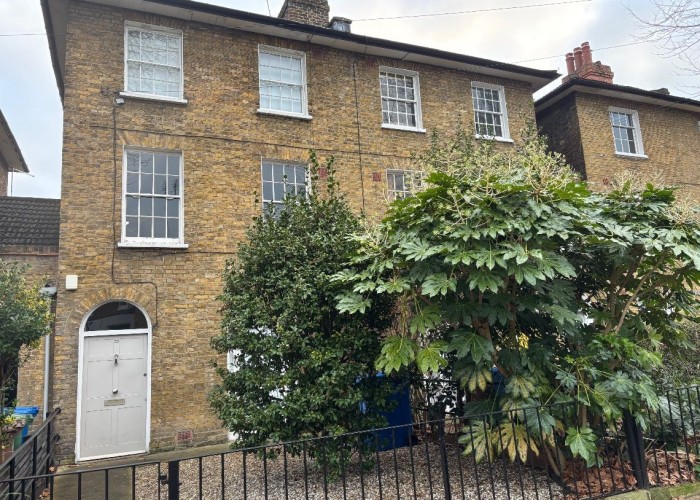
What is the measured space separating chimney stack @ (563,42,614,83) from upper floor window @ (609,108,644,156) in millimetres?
1340

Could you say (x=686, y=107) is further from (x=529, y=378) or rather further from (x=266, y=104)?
(x=529, y=378)

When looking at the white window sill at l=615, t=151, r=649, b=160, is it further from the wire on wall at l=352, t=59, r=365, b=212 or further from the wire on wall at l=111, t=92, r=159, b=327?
the wire on wall at l=111, t=92, r=159, b=327

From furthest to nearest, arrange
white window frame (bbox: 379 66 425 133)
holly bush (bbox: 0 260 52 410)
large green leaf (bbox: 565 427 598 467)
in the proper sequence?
white window frame (bbox: 379 66 425 133) → holly bush (bbox: 0 260 52 410) → large green leaf (bbox: 565 427 598 467)

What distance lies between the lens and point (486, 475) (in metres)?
5.75

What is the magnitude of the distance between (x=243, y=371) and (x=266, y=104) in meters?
7.68

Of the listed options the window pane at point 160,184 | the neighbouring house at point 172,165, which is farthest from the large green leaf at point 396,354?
the window pane at point 160,184

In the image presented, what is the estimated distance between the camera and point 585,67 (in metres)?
16.8

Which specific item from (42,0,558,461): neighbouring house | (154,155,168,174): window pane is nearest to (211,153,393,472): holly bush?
(42,0,558,461): neighbouring house

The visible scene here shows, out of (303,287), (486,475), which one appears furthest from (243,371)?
(486,475)

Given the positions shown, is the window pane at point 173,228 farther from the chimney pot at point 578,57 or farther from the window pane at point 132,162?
the chimney pot at point 578,57

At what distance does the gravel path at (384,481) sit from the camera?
5.20m

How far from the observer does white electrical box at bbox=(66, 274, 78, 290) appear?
9156mm

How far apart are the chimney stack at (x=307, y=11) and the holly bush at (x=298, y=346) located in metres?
8.63

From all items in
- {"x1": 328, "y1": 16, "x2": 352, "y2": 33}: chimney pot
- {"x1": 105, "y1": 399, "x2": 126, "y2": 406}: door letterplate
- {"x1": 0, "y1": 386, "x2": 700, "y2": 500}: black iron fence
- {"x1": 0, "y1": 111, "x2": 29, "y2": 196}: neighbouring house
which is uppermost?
{"x1": 328, "y1": 16, "x2": 352, "y2": 33}: chimney pot
